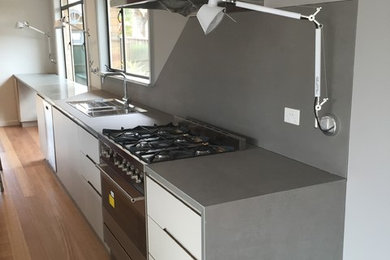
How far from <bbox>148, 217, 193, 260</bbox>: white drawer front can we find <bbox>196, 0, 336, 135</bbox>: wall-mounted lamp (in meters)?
0.80

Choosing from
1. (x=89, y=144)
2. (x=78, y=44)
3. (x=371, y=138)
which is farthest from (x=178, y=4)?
(x=78, y=44)

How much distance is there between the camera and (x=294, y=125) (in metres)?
2.02

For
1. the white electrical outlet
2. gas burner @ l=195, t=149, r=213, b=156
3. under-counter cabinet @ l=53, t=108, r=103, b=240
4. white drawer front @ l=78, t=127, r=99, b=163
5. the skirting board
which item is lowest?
the skirting board

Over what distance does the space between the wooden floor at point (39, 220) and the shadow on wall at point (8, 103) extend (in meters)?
2.14

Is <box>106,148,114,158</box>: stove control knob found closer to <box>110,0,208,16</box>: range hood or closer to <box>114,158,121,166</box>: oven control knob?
<box>114,158,121,166</box>: oven control knob

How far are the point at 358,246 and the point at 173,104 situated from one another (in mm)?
1854

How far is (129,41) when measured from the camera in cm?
455

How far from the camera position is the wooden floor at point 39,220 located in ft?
9.75

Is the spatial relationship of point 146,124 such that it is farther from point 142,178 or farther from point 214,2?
point 214,2

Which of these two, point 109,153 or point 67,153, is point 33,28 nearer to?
point 67,153

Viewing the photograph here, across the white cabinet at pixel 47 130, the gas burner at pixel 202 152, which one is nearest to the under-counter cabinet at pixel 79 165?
the white cabinet at pixel 47 130

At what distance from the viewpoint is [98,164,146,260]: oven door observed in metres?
2.15

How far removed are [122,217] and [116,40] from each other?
9.49 feet

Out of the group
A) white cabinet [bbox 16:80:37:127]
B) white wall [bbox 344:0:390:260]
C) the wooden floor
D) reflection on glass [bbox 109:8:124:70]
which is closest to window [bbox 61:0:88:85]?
white cabinet [bbox 16:80:37:127]
